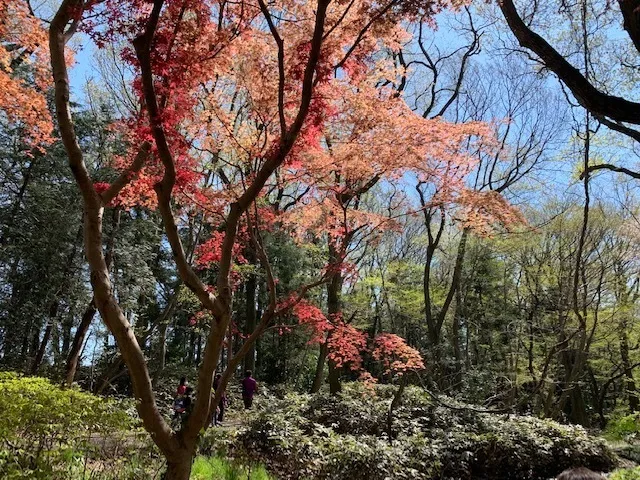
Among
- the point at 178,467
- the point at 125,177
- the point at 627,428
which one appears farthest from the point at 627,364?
the point at 125,177

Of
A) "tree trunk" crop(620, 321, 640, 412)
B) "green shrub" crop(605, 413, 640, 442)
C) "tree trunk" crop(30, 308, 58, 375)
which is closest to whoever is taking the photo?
"tree trunk" crop(30, 308, 58, 375)

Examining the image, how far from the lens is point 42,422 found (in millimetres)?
3479

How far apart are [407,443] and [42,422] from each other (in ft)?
15.9

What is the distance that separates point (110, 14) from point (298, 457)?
201 inches

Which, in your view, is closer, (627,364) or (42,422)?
(42,422)

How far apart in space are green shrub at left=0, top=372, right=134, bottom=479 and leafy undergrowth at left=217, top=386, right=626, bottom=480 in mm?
2577

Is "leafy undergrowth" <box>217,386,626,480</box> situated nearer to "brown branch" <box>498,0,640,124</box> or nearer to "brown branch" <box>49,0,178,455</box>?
"brown branch" <box>49,0,178,455</box>

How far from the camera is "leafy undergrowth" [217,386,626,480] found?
5.54m

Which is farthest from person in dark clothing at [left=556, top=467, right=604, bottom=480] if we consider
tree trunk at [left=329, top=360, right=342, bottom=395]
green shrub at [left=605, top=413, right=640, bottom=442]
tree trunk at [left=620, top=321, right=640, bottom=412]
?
green shrub at [left=605, top=413, right=640, bottom=442]

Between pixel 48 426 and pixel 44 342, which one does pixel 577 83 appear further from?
pixel 44 342

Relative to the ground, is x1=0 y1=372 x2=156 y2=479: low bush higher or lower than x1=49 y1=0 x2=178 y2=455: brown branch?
lower

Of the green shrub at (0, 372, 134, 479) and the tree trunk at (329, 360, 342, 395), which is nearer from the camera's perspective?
the green shrub at (0, 372, 134, 479)

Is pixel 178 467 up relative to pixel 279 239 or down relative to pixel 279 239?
down

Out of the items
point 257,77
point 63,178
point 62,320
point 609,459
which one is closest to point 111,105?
point 63,178
